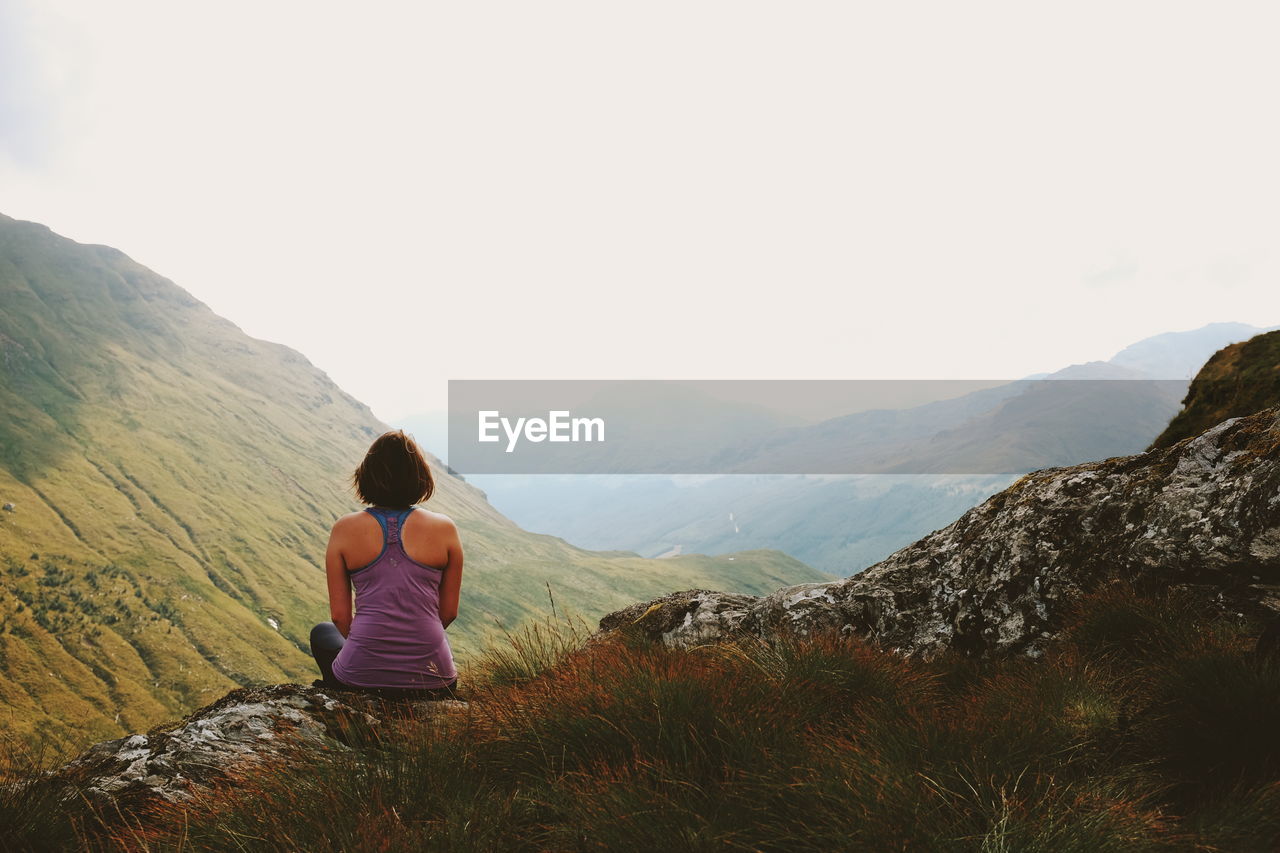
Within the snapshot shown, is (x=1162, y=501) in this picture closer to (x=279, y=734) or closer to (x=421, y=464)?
(x=421, y=464)

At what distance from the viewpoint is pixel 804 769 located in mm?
3281

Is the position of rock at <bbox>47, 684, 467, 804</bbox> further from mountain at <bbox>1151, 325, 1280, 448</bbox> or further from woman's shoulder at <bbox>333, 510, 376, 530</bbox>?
mountain at <bbox>1151, 325, 1280, 448</bbox>

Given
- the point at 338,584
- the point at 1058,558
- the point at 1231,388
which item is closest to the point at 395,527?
the point at 338,584

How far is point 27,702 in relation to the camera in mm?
138625

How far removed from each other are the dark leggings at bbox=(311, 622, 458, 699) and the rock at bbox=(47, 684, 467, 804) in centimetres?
11

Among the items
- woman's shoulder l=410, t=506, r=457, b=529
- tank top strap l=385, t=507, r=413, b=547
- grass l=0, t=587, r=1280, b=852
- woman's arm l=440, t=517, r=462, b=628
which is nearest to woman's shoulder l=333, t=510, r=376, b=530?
tank top strap l=385, t=507, r=413, b=547

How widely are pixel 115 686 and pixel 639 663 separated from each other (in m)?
195

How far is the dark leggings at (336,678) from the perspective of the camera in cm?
574

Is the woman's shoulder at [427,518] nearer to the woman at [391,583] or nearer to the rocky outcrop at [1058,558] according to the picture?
the woman at [391,583]

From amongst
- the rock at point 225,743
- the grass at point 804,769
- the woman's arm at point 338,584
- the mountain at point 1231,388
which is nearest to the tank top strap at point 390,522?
the woman's arm at point 338,584

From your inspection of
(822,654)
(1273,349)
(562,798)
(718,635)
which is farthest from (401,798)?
(1273,349)

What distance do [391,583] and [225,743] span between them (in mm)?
1567

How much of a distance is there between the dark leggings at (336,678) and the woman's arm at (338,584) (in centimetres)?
12

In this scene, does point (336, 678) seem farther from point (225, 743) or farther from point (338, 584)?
point (225, 743)
